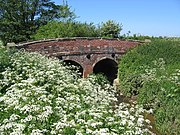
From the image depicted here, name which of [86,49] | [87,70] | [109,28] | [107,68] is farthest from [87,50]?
[109,28]

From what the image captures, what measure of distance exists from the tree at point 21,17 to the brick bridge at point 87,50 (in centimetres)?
794

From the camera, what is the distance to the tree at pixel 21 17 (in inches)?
1391

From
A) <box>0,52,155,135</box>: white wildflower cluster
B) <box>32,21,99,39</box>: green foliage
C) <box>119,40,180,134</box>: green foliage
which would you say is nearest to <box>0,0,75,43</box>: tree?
<box>32,21,99,39</box>: green foliage

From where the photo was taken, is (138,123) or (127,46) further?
(127,46)

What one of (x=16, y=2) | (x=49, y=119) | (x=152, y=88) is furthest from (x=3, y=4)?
(x=49, y=119)

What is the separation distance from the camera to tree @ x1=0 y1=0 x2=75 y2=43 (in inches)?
1391

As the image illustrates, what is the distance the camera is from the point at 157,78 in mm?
17703

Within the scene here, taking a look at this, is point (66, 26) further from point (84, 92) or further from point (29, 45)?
point (84, 92)

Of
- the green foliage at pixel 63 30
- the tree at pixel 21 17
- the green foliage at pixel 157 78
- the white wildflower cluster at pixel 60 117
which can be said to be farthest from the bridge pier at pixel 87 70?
the white wildflower cluster at pixel 60 117

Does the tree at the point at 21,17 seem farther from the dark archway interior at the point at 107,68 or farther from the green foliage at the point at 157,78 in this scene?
the green foliage at the point at 157,78

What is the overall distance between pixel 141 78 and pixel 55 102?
12.0m

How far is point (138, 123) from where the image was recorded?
7.31m

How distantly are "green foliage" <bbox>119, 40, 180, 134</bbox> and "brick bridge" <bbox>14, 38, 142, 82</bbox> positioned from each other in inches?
52.0

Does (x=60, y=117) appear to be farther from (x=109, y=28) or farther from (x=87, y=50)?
(x=109, y=28)
